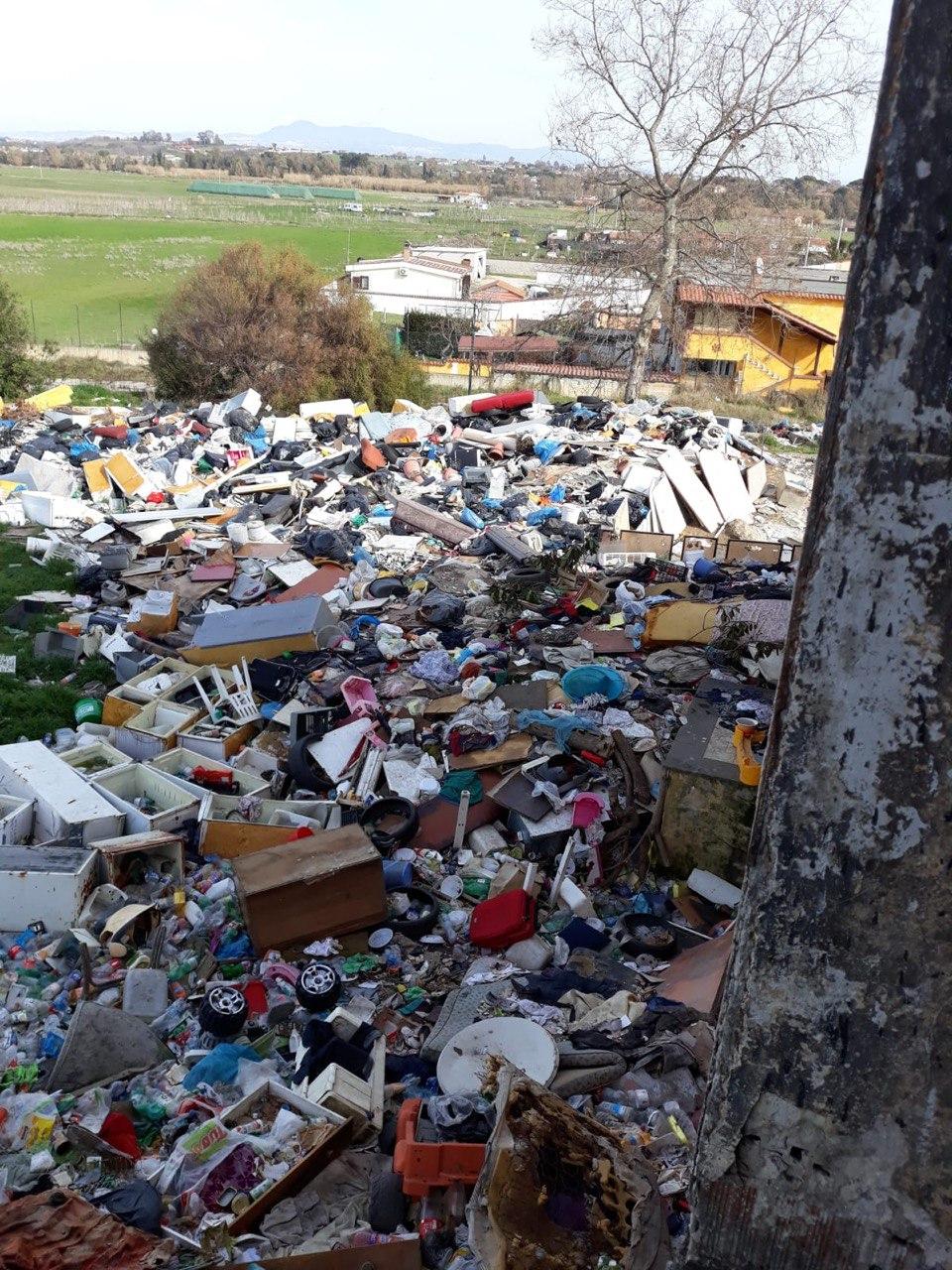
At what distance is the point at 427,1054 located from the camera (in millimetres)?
4082

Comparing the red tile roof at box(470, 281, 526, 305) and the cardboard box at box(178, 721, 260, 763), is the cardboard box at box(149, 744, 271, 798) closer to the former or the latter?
the cardboard box at box(178, 721, 260, 763)

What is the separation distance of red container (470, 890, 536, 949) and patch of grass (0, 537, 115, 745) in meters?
3.84

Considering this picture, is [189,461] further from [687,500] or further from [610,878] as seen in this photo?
[610,878]

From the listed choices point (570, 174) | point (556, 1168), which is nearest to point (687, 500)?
point (556, 1168)

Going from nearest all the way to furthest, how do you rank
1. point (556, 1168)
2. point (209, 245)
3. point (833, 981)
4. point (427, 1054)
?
point (833, 981)
point (556, 1168)
point (427, 1054)
point (209, 245)

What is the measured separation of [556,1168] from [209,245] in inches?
2110

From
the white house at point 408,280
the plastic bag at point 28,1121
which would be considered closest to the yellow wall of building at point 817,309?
the white house at point 408,280

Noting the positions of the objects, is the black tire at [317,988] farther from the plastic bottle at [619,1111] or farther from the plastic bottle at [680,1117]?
the plastic bottle at [680,1117]

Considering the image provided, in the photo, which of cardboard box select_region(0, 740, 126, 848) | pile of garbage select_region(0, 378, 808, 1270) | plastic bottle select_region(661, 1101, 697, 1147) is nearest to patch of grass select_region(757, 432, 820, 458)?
pile of garbage select_region(0, 378, 808, 1270)

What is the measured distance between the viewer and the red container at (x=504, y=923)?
4852 mm

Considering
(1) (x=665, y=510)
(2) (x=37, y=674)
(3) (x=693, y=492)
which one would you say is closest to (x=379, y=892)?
(2) (x=37, y=674)

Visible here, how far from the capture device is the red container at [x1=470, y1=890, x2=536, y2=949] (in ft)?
15.9

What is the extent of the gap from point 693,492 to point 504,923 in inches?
345

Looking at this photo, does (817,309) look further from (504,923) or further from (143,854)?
(143,854)
